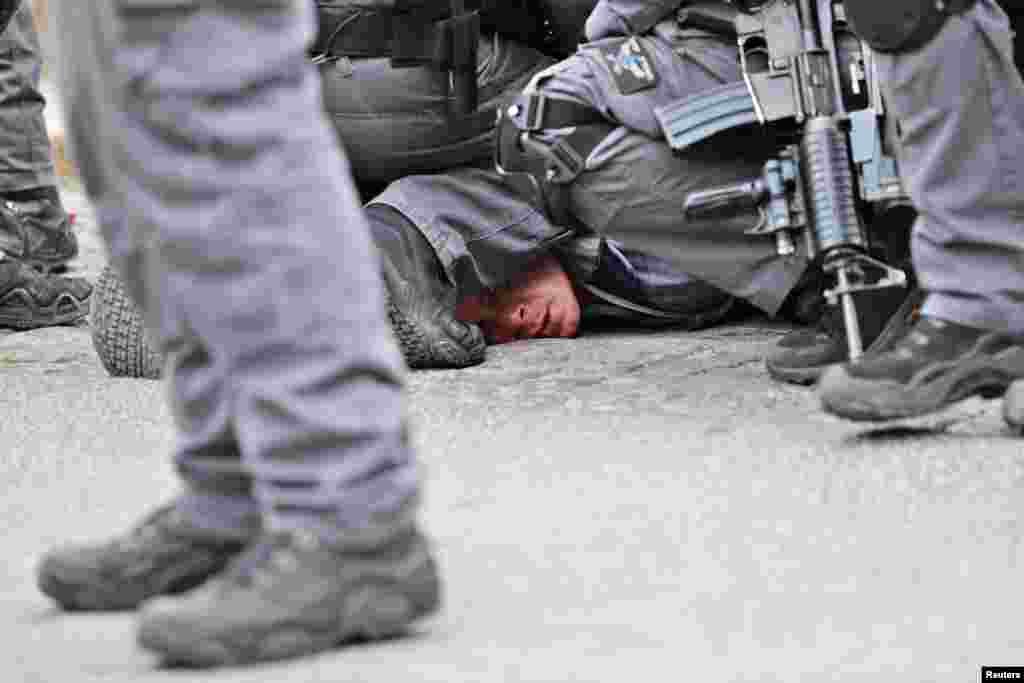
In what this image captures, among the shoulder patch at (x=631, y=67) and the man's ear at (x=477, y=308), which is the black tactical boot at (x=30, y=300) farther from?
the shoulder patch at (x=631, y=67)

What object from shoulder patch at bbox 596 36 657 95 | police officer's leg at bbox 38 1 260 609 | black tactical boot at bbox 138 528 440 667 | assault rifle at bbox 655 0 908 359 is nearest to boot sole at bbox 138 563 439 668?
black tactical boot at bbox 138 528 440 667

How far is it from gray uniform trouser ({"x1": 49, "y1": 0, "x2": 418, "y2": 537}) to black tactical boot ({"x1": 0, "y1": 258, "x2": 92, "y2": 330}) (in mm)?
3068

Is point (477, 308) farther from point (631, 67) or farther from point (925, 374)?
point (925, 374)

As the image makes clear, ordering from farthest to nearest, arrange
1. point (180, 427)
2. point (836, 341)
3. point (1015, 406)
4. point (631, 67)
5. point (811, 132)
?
point (631, 67), point (836, 341), point (811, 132), point (1015, 406), point (180, 427)

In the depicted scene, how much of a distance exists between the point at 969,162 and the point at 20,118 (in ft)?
9.34

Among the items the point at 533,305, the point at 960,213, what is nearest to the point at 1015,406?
the point at 960,213

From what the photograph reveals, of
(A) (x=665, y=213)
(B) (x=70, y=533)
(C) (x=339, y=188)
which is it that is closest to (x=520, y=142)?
(A) (x=665, y=213)

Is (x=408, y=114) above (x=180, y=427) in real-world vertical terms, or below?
below

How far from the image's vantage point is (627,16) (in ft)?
13.1

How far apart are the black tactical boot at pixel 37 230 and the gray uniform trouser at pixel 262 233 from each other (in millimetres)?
3237

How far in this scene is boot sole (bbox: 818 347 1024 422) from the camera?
10.1 ft

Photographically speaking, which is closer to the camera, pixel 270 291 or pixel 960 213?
pixel 270 291

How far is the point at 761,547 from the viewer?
2500mm

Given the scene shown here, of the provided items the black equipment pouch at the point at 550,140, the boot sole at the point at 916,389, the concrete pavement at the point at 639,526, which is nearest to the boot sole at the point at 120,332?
the concrete pavement at the point at 639,526
